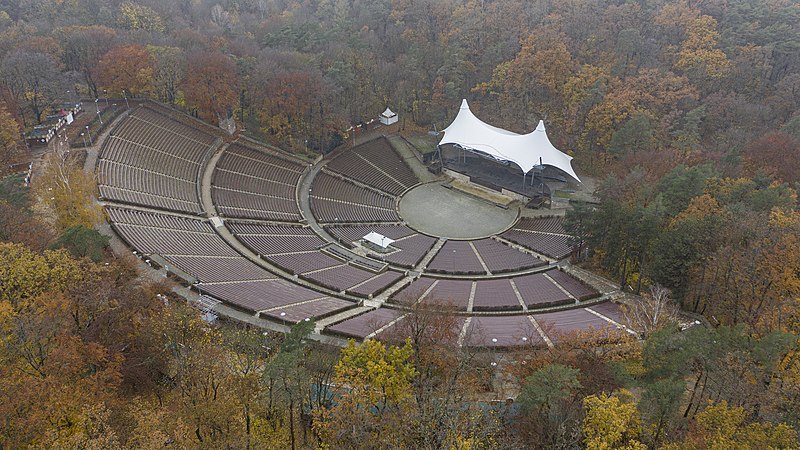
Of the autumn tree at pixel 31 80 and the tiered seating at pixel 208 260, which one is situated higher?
the autumn tree at pixel 31 80

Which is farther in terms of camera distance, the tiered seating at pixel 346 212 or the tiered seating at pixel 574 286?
the tiered seating at pixel 346 212

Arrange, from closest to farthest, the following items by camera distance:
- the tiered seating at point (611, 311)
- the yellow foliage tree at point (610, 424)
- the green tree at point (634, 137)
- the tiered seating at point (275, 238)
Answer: the yellow foliage tree at point (610, 424)
the tiered seating at point (611, 311)
the tiered seating at point (275, 238)
the green tree at point (634, 137)

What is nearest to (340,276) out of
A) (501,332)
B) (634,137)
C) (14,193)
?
(501,332)

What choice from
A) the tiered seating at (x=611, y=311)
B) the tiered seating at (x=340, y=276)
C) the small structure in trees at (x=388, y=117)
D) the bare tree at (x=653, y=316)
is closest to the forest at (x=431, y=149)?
the bare tree at (x=653, y=316)

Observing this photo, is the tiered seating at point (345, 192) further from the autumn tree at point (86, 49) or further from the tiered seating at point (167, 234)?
the autumn tree at point (86, 49)

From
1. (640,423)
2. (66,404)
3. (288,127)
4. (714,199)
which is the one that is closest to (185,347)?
A: (66,404)

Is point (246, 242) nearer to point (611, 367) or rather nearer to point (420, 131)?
point (611, 367)
